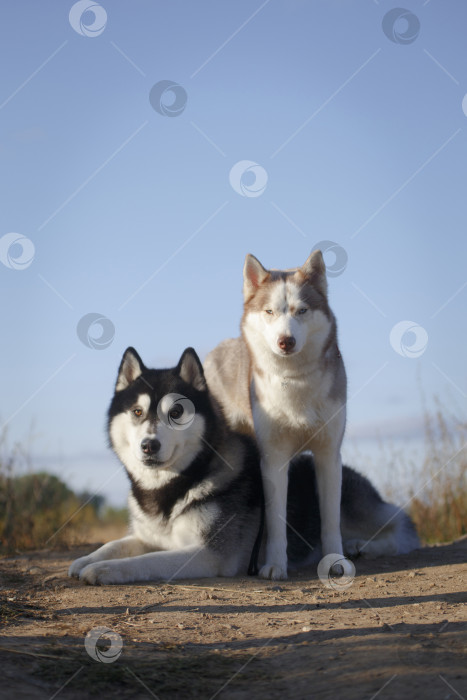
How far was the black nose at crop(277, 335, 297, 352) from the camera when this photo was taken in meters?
4.73

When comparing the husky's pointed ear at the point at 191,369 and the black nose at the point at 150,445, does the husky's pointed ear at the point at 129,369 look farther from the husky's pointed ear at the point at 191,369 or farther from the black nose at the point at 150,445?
the black nose at the point at 150,445

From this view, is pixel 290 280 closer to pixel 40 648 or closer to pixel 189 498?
pixel 189 498

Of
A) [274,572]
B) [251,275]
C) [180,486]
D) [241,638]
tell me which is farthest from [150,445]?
[241,638]

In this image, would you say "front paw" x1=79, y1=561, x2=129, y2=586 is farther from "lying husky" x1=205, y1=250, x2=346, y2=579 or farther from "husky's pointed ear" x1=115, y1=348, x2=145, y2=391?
"husky's pointed ear" x1=115, y1=348, x2=145, y2=391

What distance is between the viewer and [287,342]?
186 inches

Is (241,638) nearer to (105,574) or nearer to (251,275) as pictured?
(105,574)

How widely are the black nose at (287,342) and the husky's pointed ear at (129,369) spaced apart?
1.17m

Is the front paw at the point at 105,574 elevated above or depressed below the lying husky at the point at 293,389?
below

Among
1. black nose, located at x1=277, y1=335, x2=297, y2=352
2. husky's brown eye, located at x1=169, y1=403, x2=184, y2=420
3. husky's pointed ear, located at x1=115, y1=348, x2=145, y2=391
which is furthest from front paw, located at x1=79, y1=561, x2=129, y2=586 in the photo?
black nose, located at x1=277, y1=335, x2=297, y2=352

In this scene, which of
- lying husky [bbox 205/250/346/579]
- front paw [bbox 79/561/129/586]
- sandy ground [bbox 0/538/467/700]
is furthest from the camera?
lying husky [bbox 205/250/346/579]

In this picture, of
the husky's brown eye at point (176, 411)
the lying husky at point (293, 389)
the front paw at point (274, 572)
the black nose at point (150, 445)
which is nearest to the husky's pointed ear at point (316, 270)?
the lying husky at point (293, 389)

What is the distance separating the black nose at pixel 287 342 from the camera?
473cm

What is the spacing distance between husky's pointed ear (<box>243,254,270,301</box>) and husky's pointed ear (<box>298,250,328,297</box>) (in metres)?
0.31

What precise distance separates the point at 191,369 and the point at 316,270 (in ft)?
3.90
